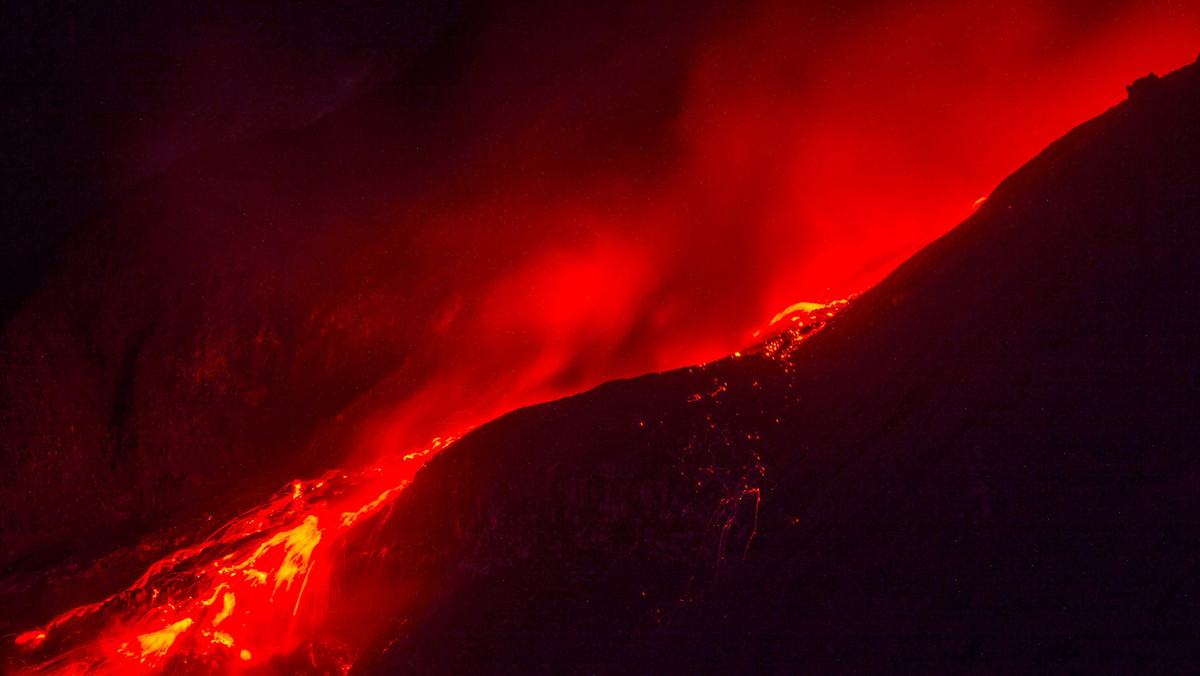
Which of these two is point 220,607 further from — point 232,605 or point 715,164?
point 715,164

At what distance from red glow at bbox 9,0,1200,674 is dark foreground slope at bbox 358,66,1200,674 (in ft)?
4.20

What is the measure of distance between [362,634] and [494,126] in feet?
9.38

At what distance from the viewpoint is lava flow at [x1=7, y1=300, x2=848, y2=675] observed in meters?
2.91

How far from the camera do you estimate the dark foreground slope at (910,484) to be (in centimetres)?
A: 160

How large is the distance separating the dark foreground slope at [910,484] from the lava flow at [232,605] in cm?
54

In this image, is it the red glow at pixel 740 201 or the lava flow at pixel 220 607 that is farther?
the red glow at pixel 740 201

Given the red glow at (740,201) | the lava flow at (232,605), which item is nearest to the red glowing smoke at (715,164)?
the red glow at (740,201)

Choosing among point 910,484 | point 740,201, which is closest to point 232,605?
point 910,484

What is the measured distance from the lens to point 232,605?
124 inches

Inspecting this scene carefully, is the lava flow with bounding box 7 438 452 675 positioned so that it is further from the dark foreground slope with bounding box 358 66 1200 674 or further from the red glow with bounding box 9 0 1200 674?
the dark foreground slope with bounding box 358 66 1200 674

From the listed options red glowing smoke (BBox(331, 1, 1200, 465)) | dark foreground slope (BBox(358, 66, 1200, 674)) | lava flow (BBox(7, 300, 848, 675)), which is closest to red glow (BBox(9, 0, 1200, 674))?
red glowing smoke (BBox(331, 1, 1200, 465))

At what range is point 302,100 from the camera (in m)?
3.82

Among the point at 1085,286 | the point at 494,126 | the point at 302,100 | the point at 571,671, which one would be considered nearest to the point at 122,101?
Answer: the point at 302,100

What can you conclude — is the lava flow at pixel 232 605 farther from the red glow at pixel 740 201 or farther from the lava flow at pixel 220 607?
the red glow at pixel 740 201
